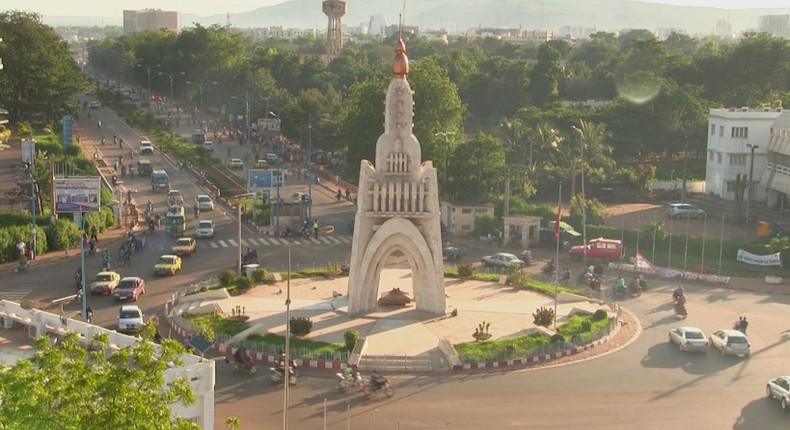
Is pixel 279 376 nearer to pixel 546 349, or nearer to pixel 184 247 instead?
pixel 546 349

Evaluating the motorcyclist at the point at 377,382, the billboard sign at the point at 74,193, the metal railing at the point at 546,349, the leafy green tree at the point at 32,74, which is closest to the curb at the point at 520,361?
the metal railing at the point at 546,349

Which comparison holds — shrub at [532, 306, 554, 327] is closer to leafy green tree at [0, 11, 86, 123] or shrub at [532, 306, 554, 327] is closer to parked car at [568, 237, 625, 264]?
parked car at [568, 237, 625, 264]

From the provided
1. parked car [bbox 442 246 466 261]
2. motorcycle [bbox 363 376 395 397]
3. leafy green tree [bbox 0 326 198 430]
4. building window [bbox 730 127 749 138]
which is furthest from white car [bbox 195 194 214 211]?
Answer: leafy green tree [bbox 0 326 198 430]

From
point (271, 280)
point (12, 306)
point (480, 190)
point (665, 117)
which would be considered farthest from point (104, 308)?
point (665, 117)

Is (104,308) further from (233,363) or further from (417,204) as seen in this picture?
(417,204)

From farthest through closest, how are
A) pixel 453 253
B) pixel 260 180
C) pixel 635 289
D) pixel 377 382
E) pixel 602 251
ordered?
pixel 260 180 → pixel 453 253 → pixel 602 251 → pixel 635 289 → pixel 377 382

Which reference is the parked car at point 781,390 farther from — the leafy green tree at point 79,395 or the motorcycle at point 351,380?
the leafy green tree at point 79,395

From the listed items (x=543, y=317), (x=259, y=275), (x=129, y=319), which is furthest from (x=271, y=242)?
(x=543, y=317)
